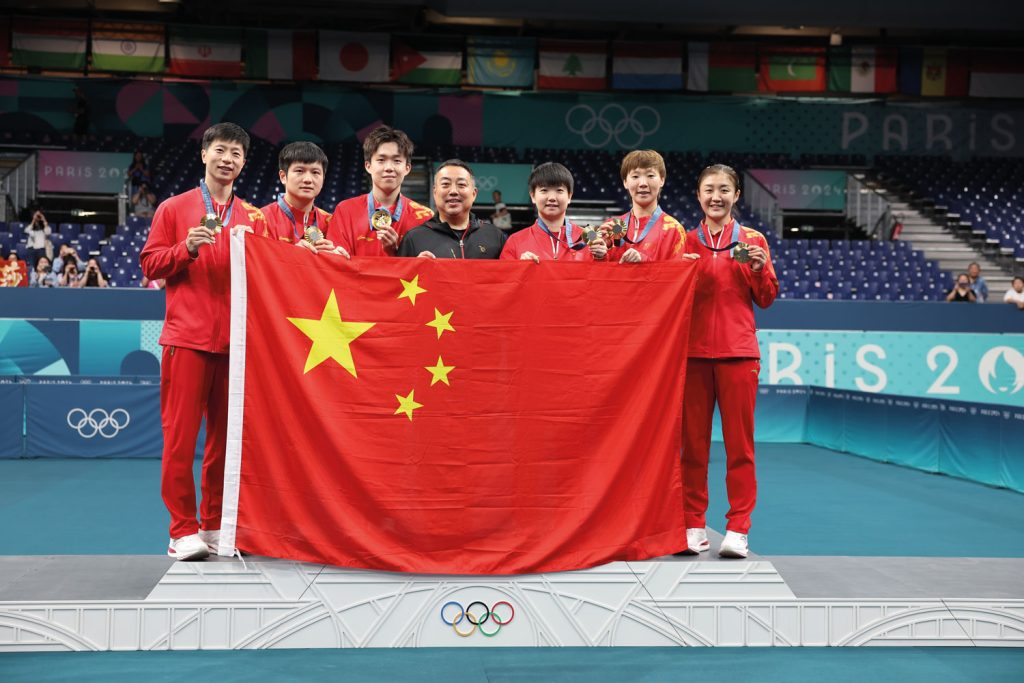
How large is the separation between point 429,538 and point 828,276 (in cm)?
1434

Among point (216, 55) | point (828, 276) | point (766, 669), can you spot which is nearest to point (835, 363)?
point (828, 276)

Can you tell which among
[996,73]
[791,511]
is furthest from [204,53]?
[996,73]

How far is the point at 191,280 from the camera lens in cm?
438

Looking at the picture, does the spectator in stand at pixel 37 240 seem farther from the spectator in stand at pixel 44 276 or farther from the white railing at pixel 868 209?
the white railing at pixel 868 209

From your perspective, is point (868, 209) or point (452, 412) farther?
point (868, 209)

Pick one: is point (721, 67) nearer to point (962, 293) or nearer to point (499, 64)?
point (499, 64)

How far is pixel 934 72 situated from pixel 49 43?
20.4 meters

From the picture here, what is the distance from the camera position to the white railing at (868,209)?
68.2 feet

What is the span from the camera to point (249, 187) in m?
19.7

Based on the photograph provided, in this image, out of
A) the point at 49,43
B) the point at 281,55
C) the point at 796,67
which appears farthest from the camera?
the point at 796,67

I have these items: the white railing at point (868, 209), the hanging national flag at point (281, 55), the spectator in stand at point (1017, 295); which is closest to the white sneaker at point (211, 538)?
the spectator in stand at point (1017, 295)

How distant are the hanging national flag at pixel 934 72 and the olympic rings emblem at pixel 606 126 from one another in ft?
20.2

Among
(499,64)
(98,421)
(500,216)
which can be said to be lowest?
(98,421)

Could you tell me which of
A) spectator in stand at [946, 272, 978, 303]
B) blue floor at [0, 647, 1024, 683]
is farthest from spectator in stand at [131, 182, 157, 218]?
blue floor at [0, 647, 1024, 683]
